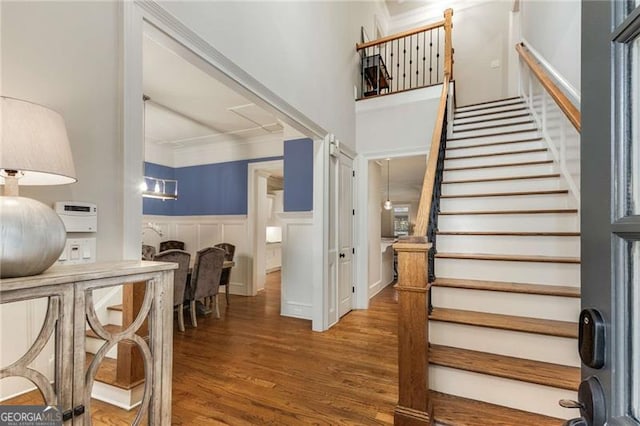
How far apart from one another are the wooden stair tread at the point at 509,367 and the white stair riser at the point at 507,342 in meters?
0.03

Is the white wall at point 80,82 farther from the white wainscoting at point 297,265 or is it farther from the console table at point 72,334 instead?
the white wainscoting at point 297,265

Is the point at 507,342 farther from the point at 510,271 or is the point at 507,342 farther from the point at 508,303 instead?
the point at 510,271

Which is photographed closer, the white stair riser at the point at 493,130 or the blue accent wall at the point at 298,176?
the white stair riser at the point at 493,130

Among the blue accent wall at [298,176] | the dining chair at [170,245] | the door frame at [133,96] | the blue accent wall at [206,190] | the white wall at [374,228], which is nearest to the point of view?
the door frame at [133,96]

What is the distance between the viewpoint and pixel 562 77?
2.81m

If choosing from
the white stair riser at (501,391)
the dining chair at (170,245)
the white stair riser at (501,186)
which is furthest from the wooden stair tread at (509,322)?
the dining chair at (170,245)

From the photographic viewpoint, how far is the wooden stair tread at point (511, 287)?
1.93 metres

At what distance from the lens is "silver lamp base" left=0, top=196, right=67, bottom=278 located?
2.23 feet

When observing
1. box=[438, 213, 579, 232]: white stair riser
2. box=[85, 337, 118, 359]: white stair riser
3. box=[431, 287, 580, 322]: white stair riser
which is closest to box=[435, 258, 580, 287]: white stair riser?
box=[431, 287, 580, 322]: white stair riser

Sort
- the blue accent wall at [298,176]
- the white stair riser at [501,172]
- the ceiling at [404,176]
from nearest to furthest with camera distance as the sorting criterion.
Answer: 1. the white stair riser at [501,172]
2. the blue accent wall at [298,176]
3. the ceiling at [404,176]

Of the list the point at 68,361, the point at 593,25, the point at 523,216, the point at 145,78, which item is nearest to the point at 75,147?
the point at 68,361

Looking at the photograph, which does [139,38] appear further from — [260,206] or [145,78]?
[260,206]
